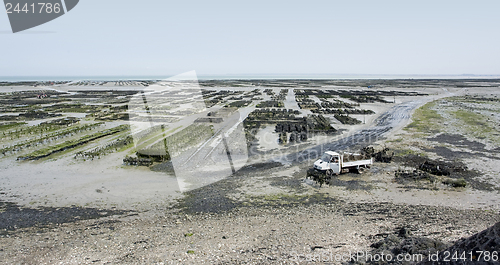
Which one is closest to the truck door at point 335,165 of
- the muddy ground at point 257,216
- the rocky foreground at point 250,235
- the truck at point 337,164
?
the truck at point 337,164

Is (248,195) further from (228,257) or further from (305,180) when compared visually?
(228,257)

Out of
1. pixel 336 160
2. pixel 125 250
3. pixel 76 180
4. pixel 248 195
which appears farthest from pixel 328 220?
pixel 76 180

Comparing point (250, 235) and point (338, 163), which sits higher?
point (338, 163)

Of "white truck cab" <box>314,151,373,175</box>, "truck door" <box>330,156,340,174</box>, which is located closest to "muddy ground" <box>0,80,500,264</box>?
"truck door" <box>330,156,340,174</box>

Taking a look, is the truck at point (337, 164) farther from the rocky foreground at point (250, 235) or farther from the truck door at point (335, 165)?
the rocky foreground at point (250, 235)

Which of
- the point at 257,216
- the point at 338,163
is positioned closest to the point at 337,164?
the point at 338,163

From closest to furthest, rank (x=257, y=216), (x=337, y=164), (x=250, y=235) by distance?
(x=250, y=235), (x=257, y=216), (x=337, y=164)

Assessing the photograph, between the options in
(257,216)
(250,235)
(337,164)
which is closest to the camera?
(250,235)

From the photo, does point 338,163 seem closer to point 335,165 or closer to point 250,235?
point 335,165

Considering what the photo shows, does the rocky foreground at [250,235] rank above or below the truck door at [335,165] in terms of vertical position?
below

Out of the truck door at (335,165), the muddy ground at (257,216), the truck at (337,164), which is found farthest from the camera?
the truck door at (335,165)

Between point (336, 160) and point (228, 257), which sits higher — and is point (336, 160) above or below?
above
